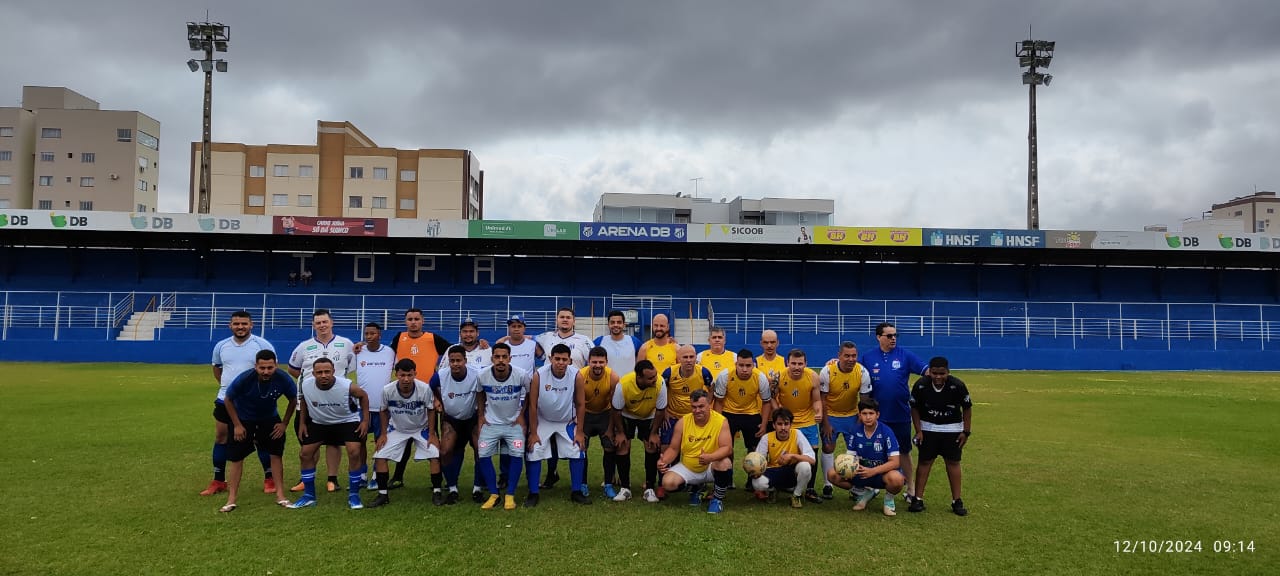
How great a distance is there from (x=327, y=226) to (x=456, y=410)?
1057 inches

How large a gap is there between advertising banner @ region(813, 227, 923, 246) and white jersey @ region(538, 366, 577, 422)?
2634cm

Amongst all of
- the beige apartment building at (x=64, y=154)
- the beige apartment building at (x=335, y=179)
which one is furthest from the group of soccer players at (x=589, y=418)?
the beige apartment building at (x=64, y=154)

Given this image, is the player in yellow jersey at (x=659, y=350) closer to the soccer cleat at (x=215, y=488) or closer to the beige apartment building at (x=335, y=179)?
the soccer cleat at (x=215, y=488)

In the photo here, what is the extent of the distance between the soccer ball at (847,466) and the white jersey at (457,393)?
12.1 feet

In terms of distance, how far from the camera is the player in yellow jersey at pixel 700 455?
7.24 meters

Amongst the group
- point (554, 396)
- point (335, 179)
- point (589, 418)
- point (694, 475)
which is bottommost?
point (694, 475)

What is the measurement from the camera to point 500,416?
7.60 meters

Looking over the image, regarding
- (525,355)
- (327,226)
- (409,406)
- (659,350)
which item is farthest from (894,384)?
(327,226)

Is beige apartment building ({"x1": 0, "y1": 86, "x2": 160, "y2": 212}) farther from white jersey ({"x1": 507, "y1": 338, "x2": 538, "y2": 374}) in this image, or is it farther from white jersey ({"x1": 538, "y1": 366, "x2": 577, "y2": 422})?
white jersey ({"x1": 538, "y1": 366, "x2": 577, "y2": 422})

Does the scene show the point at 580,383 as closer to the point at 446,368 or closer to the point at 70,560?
the point at 446,368

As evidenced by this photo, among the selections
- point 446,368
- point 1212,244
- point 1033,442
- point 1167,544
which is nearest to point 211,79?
point 446,368

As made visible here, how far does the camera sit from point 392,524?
664 centimetres

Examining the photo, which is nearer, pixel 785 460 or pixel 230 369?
pixel 785 460

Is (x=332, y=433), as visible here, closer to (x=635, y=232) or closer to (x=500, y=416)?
(x=500, y=416)
